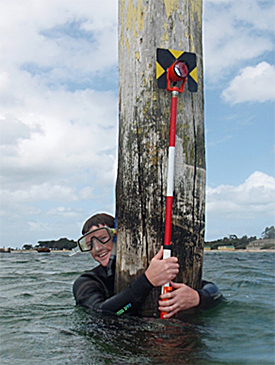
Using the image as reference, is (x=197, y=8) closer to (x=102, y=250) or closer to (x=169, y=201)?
(x=169, y=201)

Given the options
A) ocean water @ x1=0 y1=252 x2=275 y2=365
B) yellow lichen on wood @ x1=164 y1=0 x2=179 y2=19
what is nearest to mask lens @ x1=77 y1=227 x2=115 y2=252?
ocean water @ x1=0 y1=252 x2=275 y2=365

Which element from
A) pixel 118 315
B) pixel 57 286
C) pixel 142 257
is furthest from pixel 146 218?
pixel 57 286

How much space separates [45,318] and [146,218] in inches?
82.5

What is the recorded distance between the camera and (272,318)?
3697 mm

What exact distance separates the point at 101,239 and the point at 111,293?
0.62m

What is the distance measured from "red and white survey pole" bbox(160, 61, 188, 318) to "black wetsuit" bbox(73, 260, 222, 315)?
8.4 inches

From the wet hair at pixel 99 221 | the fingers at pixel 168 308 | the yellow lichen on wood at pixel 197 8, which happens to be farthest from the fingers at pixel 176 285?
the yellow lichen on wood at pixel 197 8

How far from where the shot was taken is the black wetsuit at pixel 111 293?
130 inches

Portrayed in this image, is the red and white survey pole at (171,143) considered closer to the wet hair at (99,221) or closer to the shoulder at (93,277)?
the shoulder at (93,277)

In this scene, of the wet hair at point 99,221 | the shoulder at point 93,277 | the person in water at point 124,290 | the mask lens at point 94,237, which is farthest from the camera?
the wet hair at point 99,221

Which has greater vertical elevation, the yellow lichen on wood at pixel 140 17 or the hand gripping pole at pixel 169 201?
the yellow lichen on wood at pixel 140 17

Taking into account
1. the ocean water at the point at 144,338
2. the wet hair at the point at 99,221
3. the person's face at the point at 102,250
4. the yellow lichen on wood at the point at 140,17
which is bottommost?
the ocean water at the point at 144,338

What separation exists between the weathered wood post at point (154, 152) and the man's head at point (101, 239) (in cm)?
83

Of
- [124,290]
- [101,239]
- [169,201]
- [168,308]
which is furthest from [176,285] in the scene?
[101,239]
